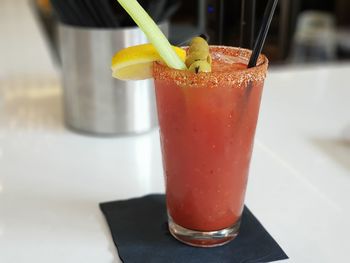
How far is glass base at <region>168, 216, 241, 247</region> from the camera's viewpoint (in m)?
0.65

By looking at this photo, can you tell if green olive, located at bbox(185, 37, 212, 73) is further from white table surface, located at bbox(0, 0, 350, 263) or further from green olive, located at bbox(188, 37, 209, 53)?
white table surface, located at bbox(0, 0, 350, 263)

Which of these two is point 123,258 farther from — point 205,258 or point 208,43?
point 208,43

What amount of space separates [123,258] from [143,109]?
0.42m

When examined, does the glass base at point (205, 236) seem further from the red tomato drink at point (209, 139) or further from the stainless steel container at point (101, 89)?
the stainless steel container at point (101, 89)

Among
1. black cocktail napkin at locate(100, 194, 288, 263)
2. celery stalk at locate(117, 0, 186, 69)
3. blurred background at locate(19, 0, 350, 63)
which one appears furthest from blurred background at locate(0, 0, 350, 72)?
black cocktail napkin at locate(100, 194, 288, 263)

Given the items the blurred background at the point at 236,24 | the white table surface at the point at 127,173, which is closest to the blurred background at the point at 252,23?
the blurred background at the point at 236,24

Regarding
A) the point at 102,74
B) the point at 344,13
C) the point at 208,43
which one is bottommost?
the point at 344,13

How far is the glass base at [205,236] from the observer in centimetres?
65

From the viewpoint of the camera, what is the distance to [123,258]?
2.03 feet

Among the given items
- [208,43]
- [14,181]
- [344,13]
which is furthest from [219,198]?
[344,13]

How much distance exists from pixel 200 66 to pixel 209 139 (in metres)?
0.09

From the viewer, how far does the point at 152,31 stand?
0.55 m

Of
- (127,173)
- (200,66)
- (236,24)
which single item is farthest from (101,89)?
(200,66)

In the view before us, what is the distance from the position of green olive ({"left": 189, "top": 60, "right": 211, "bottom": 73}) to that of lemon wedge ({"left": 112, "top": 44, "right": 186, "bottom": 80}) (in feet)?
0.10
